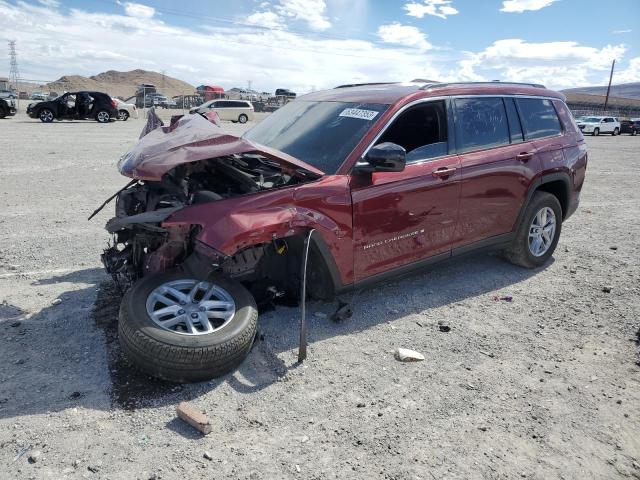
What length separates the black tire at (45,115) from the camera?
2478cm

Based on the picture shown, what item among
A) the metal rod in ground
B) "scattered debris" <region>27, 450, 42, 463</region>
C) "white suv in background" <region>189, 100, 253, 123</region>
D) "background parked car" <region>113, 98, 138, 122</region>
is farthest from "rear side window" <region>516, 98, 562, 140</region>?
"white suv in background" <region>189, 100, 253, 123</region>

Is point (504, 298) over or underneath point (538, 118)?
underneath

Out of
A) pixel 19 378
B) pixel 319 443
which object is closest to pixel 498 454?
pixel 319 443

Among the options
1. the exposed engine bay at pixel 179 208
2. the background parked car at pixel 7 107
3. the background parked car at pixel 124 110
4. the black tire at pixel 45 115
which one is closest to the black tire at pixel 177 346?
the exposed engine bay at pixel 179 208

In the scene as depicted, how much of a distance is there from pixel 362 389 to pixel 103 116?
27113 mm

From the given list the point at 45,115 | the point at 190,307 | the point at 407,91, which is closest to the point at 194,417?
the point at 190,307

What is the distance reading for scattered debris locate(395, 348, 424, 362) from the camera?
138 inches

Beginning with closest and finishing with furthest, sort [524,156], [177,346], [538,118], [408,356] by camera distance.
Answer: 1. [177,346]
2. [408,356]
3. [524,156]
4. [538,118]

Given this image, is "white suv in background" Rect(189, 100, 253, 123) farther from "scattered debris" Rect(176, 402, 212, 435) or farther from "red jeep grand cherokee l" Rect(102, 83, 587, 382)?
"scattered debris" Rect(176, 402, 212, 435)

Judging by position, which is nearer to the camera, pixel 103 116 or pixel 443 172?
pixel 443 172

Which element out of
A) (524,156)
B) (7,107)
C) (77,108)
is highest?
(524,156)

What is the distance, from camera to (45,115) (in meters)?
24.9

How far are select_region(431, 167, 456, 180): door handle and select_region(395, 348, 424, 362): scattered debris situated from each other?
58.4 inches

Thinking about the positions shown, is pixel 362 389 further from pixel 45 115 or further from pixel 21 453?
pixel 45 115
